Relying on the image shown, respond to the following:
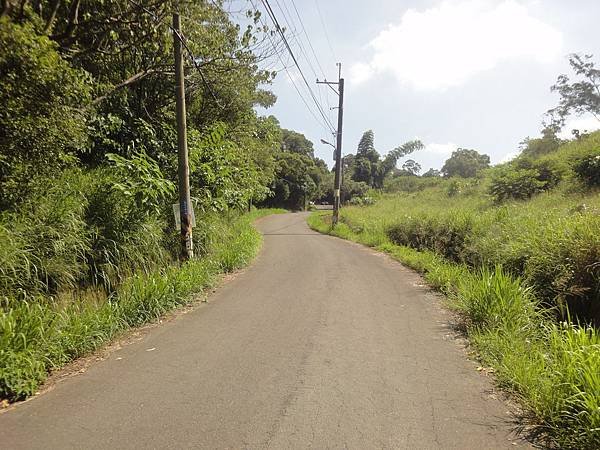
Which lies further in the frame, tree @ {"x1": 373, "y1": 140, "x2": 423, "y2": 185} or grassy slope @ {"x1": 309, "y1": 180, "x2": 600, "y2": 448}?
tree @ {"x1": 373, "y1": 140, "x2": 423, "y2": 185}

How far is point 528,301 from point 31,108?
783 centimetres

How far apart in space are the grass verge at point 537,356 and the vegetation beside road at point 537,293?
0.03ft

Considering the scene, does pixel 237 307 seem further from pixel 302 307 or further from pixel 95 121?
pixel 95 121

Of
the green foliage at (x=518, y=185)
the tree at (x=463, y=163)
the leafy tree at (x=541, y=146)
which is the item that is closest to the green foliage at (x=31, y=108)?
the green foliage at (x=518, y=185)

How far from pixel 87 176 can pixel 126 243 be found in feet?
5.46

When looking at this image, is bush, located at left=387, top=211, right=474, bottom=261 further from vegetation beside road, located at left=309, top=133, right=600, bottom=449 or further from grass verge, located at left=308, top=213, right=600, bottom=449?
grass verge, located at left=308, top=213, right=600, bottom=449

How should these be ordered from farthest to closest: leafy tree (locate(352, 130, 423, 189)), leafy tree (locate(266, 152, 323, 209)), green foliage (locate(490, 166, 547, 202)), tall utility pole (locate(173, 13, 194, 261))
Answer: leafy tree (locate(352, 130, 423, 189)), leafy tree (locate(266, 152, 323, 209)), green foliage (locate(490, 166, 547, 202)), tall utility pole (locate(173, 13, 194, 261))

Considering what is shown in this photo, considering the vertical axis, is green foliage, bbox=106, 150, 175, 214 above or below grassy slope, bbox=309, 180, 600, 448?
above

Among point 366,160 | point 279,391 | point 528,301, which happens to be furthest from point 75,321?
point 366,160

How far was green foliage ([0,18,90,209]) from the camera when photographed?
16.9 feet

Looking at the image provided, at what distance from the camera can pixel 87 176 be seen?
27.0 feet

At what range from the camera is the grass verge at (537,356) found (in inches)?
132

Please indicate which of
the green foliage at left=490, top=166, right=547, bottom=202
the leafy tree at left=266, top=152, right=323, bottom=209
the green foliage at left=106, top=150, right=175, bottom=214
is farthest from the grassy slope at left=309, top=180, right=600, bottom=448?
the leafy tree at left=266, top=152, right=323, bottom=209

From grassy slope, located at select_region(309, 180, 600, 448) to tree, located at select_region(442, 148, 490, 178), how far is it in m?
73.4
